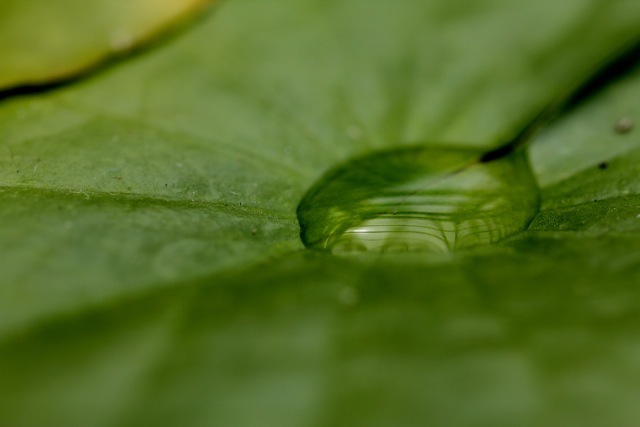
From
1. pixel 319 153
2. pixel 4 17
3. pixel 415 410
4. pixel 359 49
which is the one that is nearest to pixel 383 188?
pixel 319 153

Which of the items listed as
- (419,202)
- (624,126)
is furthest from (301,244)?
(624,126)

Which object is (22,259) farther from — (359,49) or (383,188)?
(359,49)

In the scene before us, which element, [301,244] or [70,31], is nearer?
[301,244]

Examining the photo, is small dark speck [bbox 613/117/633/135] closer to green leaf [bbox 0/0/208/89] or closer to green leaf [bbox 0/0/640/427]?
green leaf [bbox 0/0/640/427]

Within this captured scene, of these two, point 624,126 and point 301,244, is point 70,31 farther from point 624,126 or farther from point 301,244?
point 624,126

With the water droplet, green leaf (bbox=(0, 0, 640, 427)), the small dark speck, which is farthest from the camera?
the small dark speck

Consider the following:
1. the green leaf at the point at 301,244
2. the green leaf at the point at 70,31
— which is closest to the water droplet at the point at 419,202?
the green leaf at the point at 301,244

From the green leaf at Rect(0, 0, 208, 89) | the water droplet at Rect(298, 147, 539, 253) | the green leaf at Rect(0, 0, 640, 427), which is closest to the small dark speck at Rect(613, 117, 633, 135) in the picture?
the green leaf at Rect(0, 0, 640, 427)
